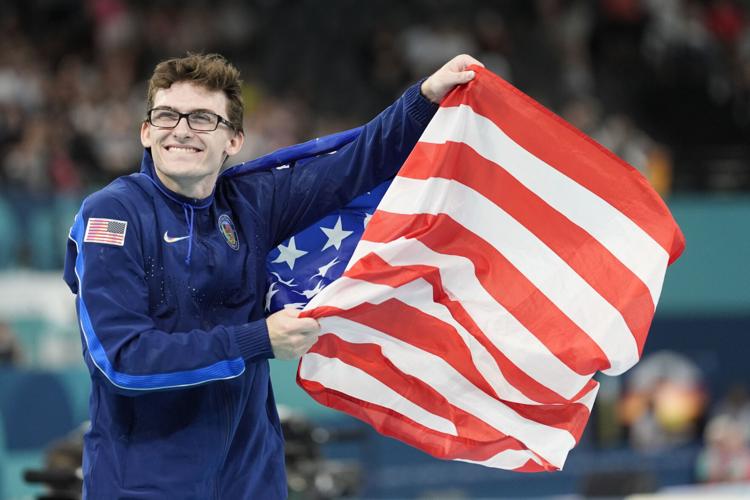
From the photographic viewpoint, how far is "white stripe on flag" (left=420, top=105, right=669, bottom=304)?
4.12 meters

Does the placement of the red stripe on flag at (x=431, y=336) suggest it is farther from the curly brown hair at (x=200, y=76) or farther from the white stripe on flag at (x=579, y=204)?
the curly brown hair at (x=200, y=76)

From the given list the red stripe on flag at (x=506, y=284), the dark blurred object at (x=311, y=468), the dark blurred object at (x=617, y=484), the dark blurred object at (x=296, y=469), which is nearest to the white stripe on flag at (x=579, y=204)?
the red stripe on flag at (x=506, y=284)

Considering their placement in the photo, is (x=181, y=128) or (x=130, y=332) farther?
(x=181, y=128)

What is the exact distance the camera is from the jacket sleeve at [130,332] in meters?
3.32

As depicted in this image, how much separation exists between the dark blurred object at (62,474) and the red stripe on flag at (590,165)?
8.92ft

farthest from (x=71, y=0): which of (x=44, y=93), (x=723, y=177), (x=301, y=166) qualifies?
(x=301, y=166)

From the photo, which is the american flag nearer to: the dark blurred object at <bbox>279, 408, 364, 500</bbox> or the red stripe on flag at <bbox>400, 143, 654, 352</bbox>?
the red stripe on flag at <bbox>400, 143, 654, 352</bbox>

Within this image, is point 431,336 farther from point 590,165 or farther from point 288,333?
point 288,333

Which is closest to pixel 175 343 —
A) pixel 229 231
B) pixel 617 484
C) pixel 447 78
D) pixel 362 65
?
pixel 229 231

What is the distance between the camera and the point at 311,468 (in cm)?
715

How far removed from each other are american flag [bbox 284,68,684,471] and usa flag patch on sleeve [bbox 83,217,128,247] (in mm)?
786

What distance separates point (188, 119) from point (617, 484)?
5.12 metres

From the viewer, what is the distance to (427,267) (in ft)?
Answer: 13.3

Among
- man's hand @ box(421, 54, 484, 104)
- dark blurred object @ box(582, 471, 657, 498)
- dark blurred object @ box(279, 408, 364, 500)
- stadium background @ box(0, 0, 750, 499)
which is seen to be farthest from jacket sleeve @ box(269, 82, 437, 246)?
stadium background @ box(0, 0, 750, 499)
